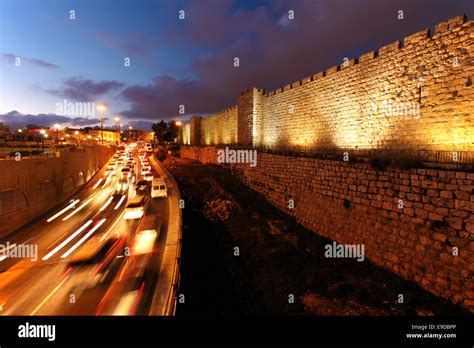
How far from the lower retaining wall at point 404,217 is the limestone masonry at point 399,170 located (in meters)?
0.03

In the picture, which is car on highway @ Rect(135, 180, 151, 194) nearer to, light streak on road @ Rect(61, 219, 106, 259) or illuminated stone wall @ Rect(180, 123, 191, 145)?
light streak on road @ Rect(61, 219, 106, 259)

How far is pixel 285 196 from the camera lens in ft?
55.6

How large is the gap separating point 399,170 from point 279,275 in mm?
6441

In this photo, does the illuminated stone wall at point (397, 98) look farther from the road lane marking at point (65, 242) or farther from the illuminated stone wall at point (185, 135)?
the illuminated stone wall at point (185, 135)

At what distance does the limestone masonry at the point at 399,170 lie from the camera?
23.2 ft

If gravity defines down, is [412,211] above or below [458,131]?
below

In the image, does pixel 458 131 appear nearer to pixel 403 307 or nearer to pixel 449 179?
pixel 449 179

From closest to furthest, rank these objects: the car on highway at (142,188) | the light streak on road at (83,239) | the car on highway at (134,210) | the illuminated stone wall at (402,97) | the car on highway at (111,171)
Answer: the illuminated stone wall at (402,97), the light streak on road at (83,239), the car on highway at (134,210), the car on highway at (142,188), the car on highway at (111,171)

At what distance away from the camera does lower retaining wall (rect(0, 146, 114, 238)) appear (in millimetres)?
13234

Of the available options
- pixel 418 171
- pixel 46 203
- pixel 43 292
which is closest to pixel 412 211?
pixel 418 171

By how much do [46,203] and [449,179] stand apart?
22593 millimetres

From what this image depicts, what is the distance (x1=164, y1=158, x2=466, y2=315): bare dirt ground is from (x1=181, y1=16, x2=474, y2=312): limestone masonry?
72 cm

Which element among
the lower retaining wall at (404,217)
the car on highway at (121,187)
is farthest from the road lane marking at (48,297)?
the car on highway at (121,187)

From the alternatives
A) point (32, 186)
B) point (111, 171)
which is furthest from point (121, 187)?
point (111, 171)
